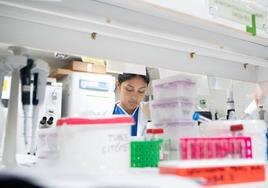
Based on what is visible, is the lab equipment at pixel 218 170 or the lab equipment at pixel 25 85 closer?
the lab equipment at pixel 218 170

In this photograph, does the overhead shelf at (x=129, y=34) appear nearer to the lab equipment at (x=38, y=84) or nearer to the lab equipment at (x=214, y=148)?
the lab equipment at (x=38, y=84)

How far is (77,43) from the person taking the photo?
111cm

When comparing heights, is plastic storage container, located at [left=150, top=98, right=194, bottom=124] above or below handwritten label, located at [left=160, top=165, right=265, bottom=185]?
above

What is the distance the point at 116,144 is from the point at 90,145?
2.6 inches

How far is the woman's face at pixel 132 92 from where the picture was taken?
1.76 meters

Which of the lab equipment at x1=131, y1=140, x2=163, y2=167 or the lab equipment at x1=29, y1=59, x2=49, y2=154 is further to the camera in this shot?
the lab equipment at x1=131, y1=140, x2=163, y2=167

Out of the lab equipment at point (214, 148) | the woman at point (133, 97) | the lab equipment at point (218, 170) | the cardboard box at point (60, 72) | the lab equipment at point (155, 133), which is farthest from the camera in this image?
the cardboard box at point (60, 72)

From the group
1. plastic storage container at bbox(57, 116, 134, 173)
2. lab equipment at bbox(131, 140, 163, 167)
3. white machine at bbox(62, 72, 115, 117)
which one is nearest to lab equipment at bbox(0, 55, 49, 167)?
plastic storage container at bbox(57, 116, 134, 173)

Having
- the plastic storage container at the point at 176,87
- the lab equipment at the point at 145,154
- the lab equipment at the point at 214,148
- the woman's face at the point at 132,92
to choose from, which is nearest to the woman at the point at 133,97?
the woman's face at the point at 132,92

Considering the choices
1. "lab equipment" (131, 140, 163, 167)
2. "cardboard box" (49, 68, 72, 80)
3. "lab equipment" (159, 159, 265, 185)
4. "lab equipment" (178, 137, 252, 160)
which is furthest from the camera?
"cardboard box" (49, 68, 72, 80)

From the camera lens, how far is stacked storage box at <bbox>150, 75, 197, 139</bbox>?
3.58 feet

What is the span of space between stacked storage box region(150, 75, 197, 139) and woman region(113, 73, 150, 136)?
56 cm

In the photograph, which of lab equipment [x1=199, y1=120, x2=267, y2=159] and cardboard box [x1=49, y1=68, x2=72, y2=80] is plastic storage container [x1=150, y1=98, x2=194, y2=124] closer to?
lab equipment [x1=199, y1=120, x2=267, y2=159]

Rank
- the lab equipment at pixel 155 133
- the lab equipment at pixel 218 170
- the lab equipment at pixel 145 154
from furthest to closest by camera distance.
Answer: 1. the lab equipment at pixel 155 133
2. the lab equipment at pixel 145 154
3. the lab equipment at pixel 218 170
